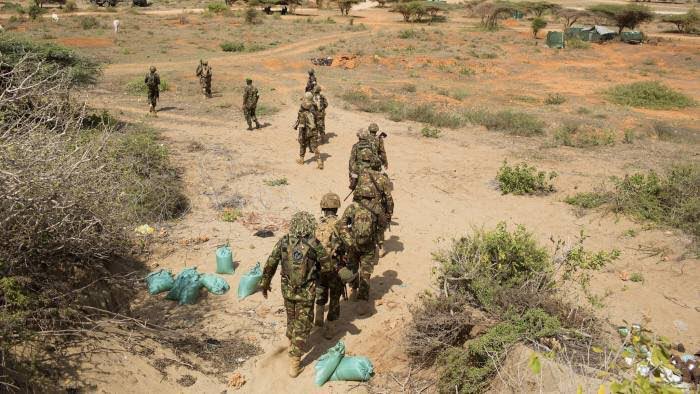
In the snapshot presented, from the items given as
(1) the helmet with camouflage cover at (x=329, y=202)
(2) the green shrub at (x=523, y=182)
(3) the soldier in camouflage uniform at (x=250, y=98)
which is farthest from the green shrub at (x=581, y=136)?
(1) the helmet with camouflage cover at (x=329, y=202)

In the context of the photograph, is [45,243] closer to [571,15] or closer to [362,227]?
[362,227]

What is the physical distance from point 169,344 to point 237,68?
19854mm

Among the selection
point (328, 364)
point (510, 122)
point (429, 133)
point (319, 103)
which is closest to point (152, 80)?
point (319, 103)

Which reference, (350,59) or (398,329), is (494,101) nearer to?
(350,59)

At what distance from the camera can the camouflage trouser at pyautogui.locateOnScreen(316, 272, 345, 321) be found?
575 cm

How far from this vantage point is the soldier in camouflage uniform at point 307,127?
11.5 metres

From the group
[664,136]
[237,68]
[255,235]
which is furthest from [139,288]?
[237,68]

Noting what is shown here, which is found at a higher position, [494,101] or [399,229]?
[494,101]

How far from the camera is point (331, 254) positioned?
224 inches

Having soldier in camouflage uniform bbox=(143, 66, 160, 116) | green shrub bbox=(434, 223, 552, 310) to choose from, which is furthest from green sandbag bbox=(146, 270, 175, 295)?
soldier in camouflage uniform bbox=(143, 66, 160, 116)

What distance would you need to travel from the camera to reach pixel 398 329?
6.21 m

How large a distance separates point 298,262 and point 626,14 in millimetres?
40964

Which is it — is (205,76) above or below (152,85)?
above

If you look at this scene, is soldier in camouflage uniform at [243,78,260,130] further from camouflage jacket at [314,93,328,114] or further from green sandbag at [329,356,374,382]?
green sandbag at [329,356,374,382]
